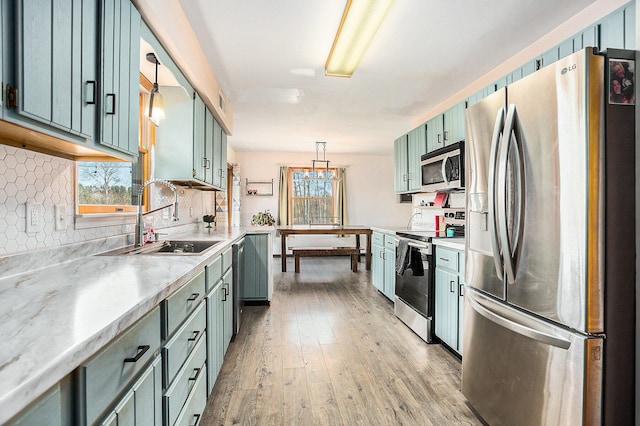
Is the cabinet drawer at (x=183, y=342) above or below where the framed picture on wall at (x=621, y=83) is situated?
below

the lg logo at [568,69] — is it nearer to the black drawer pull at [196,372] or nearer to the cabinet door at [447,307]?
the cabinet door at [447,307]

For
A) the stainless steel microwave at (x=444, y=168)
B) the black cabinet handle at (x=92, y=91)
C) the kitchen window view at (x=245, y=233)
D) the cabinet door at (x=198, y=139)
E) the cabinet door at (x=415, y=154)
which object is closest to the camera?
the kitchen window view at (x=245, y=233)

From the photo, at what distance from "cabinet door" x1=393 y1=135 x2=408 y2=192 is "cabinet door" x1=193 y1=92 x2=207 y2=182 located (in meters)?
2.64

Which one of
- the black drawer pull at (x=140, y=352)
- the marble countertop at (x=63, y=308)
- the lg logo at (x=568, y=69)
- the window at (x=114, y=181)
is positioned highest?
the lg logo at (x=568, y=69)

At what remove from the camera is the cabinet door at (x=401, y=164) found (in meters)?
4.46

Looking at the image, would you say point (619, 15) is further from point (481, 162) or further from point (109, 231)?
point (109, 231)

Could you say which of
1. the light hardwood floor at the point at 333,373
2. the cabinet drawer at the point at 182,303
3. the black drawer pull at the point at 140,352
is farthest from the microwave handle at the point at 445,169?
the black drawer pull at the point at 140,352

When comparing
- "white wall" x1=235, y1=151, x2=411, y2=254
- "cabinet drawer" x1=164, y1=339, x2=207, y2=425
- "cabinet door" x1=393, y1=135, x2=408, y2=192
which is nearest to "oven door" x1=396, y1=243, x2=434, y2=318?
"cabinet door" x1=393, y1=135, x2=408, y2=192

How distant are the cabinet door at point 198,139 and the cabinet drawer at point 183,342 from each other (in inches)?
57.3

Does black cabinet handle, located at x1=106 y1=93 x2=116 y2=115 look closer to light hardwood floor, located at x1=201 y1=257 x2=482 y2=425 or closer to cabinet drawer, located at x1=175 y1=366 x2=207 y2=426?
cabinet drawer, located at x1=175 y1=366 x2=207 y2=426

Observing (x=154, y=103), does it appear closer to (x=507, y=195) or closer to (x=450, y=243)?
(x=507, y=195)

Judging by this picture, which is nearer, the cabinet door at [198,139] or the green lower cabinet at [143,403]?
the green lower cabinet at [143,403]

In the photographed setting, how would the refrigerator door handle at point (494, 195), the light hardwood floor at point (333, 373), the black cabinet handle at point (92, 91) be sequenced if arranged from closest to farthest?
1. the black cabinet handle at point (92, 91)
2. the refrigerator door handle at point (494, 195)
3. the light hardwood floor at point (333, 373)

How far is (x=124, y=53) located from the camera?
1.46 m
